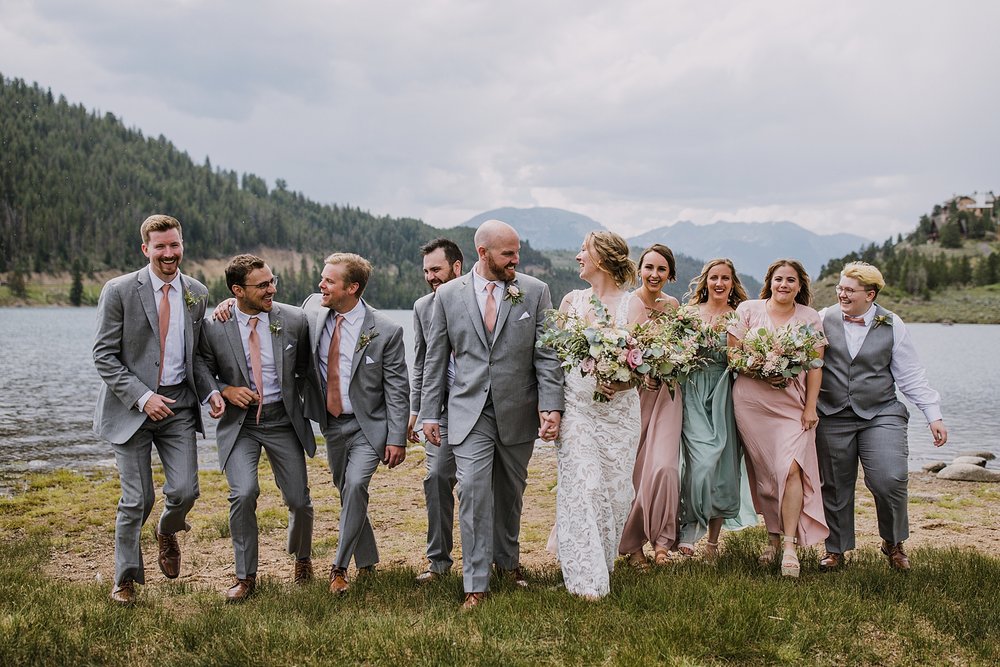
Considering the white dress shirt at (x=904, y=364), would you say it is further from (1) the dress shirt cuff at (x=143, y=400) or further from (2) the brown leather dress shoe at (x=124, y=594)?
(2) the brown leather dress shoe at (x=124, y=594)

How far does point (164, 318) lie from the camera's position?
7074 mm

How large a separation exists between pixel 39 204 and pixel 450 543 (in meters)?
222

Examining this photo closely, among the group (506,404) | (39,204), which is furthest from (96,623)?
(39,204)

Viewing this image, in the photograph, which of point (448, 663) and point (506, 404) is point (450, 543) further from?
point (448, 663)

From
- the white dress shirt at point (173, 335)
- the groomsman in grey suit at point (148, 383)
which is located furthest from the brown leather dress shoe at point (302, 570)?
the white dress shirt at point (173, 335)

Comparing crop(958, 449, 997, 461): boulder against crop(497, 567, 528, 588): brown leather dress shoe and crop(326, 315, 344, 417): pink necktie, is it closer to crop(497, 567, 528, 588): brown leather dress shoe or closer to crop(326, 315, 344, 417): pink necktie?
crop(497, 567, 528, 588): brown leather dress shoe

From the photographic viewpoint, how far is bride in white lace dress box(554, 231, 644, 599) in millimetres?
6609

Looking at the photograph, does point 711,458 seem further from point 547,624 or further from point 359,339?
point 359,339

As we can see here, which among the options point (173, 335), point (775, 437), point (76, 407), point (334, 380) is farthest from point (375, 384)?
point (76, 407)

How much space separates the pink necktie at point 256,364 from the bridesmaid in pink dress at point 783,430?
16.2ft

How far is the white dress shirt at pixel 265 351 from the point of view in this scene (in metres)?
7.32

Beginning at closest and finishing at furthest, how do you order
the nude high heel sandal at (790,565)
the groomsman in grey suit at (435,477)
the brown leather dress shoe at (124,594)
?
the brown leather dress shoe at (124,594) → the nude high heel sandal at (790,565) → the groomsman in grey suit at (435,477)

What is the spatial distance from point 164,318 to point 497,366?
3207 mm

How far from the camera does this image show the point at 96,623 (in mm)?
5871
